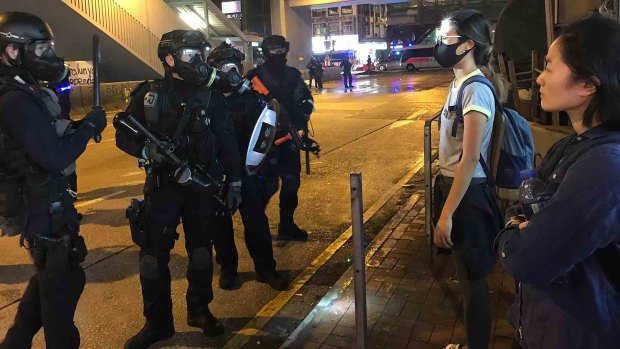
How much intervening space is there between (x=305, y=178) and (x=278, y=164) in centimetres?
340

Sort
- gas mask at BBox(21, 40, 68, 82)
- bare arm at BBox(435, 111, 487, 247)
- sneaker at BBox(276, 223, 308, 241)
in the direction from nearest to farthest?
bare arm at BBox(435, 111, 487, 247), gas mask at BBox(21, 40, 68, 82), sneaker at BBox(276, 223, 308, 241)

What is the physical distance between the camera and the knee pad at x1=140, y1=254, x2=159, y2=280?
3363 mm

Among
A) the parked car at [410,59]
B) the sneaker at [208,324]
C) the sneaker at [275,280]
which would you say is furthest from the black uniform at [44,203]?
the parked car at [410,59]

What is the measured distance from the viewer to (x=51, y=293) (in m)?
2.75

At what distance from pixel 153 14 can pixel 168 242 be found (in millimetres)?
21332

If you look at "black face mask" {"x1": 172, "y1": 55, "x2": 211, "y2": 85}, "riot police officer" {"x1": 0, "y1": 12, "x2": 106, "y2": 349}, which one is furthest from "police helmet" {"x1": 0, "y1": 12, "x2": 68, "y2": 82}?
"black face mask" {"x1": 172, "y1": 55, "x2": 211, "y2": 85}

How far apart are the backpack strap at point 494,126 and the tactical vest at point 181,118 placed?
1.67m

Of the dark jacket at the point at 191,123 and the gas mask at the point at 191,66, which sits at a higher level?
the gas mask at the point at 191,66

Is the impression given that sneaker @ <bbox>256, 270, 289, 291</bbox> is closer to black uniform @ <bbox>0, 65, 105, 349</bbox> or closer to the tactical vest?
the tactical vest

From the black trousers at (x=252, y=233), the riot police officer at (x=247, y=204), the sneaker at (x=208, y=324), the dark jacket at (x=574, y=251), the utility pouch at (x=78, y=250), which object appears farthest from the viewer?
the black trousers at (x=252, y=233)

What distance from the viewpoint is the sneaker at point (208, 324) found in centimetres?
366

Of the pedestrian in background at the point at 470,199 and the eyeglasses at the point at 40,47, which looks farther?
the eyeglasses at the point at 40,47

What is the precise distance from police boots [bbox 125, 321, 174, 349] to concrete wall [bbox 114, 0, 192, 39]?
19753 mm

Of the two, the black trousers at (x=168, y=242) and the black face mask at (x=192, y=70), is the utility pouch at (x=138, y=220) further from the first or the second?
the black face mask at (x=192, y=70)
